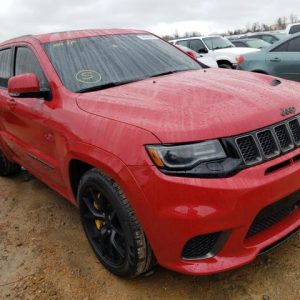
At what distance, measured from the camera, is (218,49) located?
45.1 feet

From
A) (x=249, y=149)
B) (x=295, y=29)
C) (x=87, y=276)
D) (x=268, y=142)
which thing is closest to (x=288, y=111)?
(x=268, y=142)

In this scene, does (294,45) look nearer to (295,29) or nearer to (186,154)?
(186,154)

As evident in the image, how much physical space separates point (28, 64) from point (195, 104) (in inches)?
75.8

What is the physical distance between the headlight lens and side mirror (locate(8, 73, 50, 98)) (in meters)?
1.35

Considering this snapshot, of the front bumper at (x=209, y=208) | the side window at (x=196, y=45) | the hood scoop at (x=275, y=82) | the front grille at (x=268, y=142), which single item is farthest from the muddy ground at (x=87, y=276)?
the side window at (x=196, y=45)

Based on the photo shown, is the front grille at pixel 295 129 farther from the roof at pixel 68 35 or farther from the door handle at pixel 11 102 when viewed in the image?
the door handle at pixel 11 102

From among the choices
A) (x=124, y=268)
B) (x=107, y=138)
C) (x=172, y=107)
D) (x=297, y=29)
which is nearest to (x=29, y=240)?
(x=124, y=268)

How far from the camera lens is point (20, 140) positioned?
4.03m

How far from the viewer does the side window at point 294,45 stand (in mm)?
7886

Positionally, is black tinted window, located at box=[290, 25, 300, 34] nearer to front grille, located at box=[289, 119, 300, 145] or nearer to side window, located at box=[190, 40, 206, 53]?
side window, located at box=[190, 40, 206, 53]

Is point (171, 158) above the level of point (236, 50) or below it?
above

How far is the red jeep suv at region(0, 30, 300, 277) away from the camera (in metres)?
2.22

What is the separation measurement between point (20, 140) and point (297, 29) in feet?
49.5

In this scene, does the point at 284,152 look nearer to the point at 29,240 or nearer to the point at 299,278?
the point at 299,278
